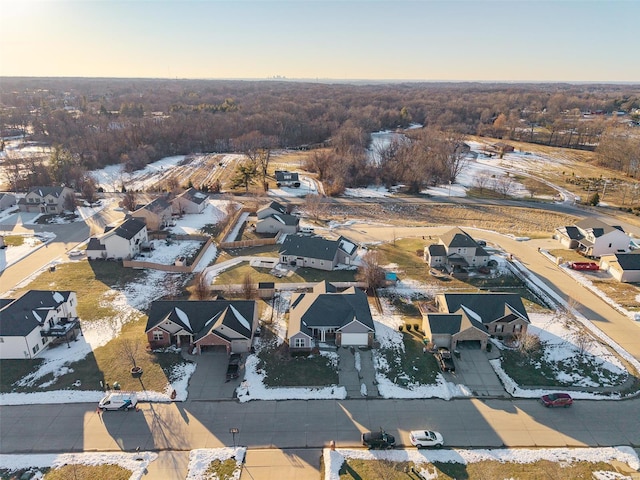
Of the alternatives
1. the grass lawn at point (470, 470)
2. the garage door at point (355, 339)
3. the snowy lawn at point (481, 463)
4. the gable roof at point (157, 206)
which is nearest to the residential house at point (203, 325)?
the garage door at point (355, 339)

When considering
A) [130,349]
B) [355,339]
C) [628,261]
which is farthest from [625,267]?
[130,349]

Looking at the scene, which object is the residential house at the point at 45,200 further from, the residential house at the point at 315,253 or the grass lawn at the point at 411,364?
the grass lawn at the point at 411,364

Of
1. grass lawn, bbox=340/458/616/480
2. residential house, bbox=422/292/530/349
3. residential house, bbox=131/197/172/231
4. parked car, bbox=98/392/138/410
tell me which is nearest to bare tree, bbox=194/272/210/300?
parked car, bbox=98/392/138/410

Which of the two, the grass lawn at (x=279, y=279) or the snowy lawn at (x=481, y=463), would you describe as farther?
the grass lawn at (x=279, y=279)

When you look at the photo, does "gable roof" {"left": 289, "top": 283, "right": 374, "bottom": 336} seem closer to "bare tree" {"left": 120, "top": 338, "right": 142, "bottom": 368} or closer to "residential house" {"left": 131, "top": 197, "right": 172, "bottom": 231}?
"bare tree" {"left": 120, "top": 338, "right": 142, "bottom": 368}

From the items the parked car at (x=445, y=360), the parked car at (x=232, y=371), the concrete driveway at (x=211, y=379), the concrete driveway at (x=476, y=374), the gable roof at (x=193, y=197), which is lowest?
the concrete driveway at (x=211, y=379)

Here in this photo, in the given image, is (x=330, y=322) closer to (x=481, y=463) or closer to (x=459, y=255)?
(x=481, y=463)

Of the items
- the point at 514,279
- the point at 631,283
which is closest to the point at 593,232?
the point at 631,283
